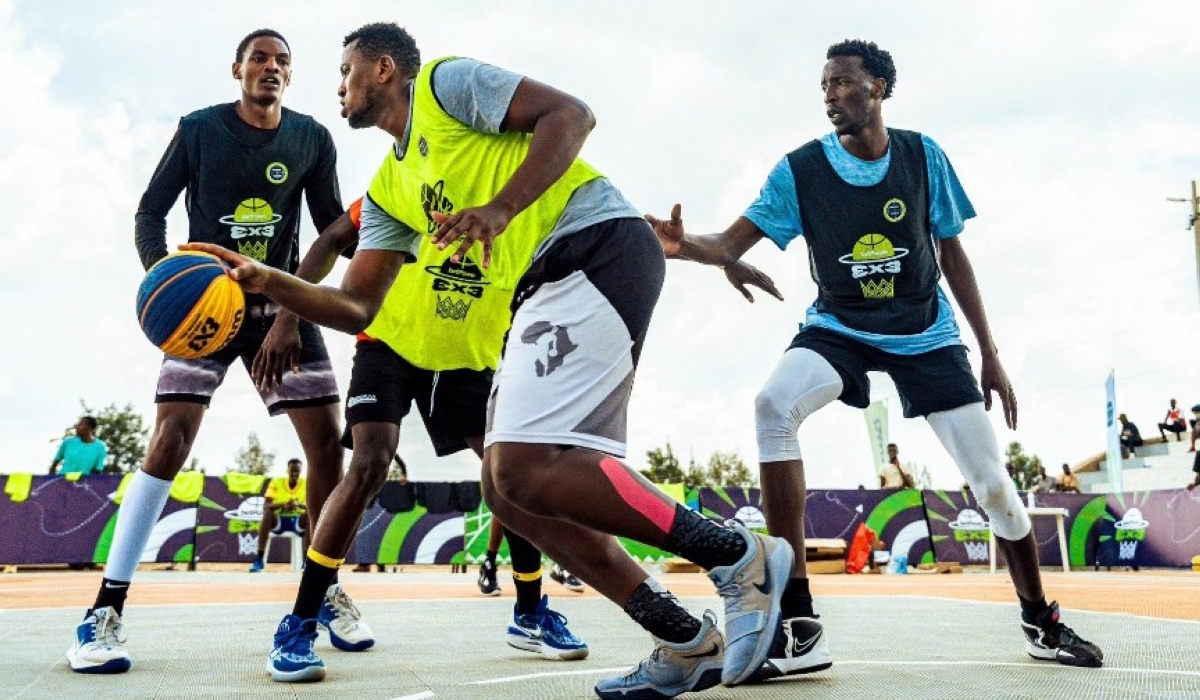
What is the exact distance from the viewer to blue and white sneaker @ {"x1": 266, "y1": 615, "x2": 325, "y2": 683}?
12.0ft

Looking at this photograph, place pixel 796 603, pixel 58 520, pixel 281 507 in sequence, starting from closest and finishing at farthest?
pixel 796 603, pixel 58 520, pixel 281 507

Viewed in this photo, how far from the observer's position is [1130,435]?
1332 inches

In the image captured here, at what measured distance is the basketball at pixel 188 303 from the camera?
3299 mm

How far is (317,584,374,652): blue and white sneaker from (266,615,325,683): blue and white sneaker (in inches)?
32.7

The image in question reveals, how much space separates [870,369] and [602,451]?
5.88 ft

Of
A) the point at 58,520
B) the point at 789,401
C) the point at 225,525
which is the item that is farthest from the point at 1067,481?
the point at 789,401

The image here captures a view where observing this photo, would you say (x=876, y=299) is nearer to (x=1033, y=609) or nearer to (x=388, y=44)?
(x=1033, y=609)

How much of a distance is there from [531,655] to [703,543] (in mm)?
1788

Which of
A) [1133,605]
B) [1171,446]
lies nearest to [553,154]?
[1133,605]

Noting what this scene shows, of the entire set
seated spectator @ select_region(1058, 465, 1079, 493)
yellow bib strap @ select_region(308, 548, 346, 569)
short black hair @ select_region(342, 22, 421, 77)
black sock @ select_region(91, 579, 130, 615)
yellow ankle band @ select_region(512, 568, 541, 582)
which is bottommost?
black sock @ select_region(91, 579, 130, 615)

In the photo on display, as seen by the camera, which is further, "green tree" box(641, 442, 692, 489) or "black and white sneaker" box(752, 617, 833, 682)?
"green tree" box(641, 442, 692, 489)

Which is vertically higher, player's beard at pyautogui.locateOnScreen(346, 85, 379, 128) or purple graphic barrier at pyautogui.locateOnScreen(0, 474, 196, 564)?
player's beard at pyautogui.locateOnScreen(346, 85, 379, 128)

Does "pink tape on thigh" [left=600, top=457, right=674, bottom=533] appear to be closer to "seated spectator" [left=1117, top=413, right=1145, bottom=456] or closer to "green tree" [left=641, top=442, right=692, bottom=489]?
"seated spectator" [left=1117, top=413, right=1145, bottom=456]

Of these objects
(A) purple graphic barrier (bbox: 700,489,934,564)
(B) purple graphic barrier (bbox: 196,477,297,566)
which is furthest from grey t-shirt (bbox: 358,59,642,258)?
(A) purple graphic barrier (bbox: 700,489,934,564)
